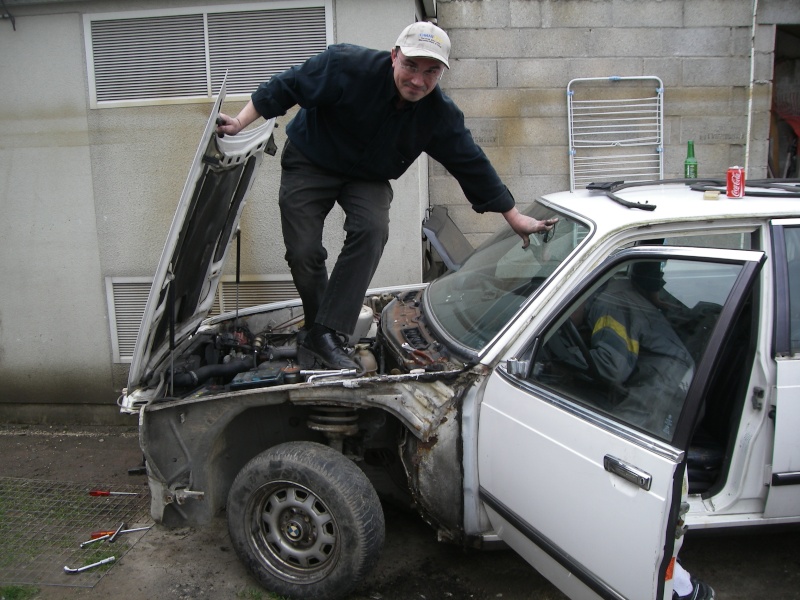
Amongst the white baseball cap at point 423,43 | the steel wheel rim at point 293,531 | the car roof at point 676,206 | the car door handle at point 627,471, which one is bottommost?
the steel wheel rim at point 293,531

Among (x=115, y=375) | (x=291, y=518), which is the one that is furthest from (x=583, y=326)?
(x=115, y=375)

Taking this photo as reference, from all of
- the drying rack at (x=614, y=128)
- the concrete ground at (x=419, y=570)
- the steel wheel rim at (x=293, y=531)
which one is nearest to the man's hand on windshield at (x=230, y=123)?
the steel wheel rim at (x=293, y=531)

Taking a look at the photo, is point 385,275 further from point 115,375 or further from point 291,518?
point 291,518

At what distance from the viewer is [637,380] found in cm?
234

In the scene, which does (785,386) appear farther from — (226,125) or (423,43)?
(226,125)

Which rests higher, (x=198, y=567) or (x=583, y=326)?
(x=583, y=326)

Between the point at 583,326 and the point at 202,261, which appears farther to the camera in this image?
the point at 202,261

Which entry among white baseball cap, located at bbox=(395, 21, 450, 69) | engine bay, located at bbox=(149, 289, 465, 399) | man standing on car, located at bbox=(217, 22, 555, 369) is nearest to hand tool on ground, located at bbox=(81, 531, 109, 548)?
engine bay, located at bbox=(149, 289, 465, 399)

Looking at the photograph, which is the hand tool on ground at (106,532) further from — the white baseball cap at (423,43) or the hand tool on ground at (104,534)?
the white baseball cap at (423,43)

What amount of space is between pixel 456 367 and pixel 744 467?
1.11 metres

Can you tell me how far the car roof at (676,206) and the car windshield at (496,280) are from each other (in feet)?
0.34

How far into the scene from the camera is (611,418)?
2.30 meters

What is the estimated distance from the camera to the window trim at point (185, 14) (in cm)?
496

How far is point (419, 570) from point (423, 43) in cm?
227
